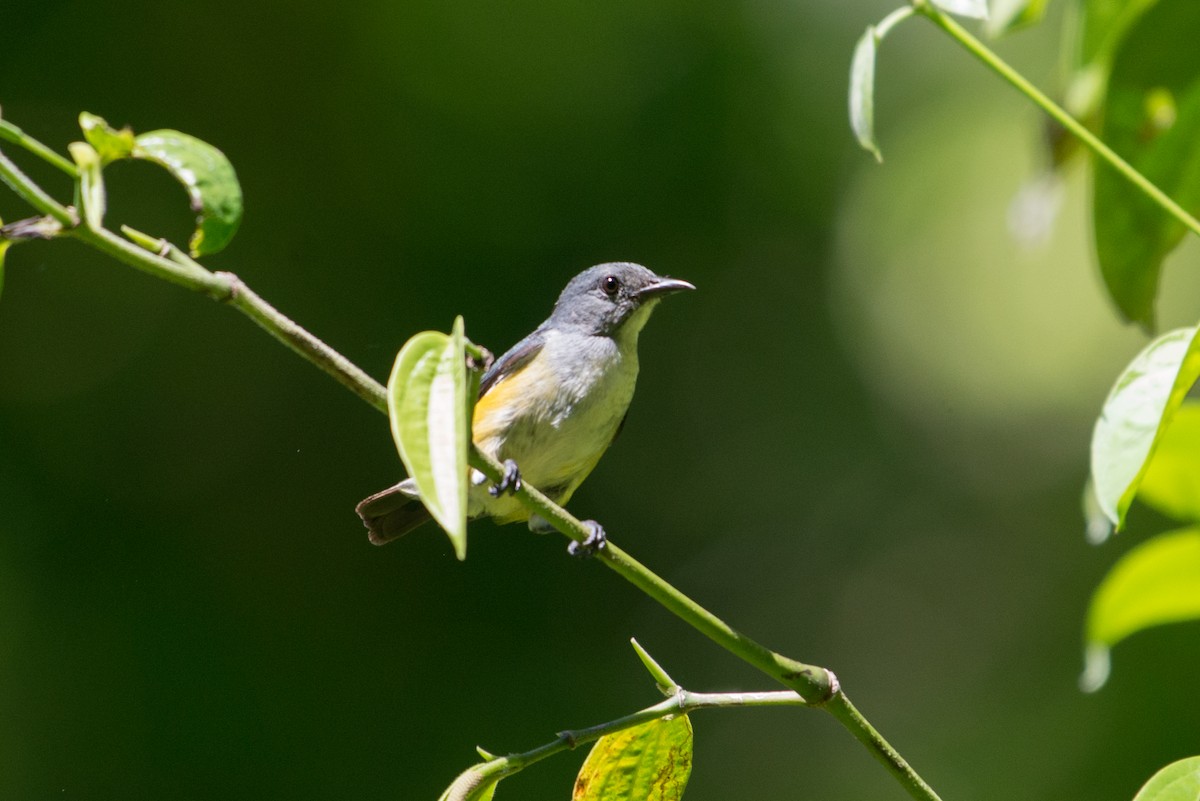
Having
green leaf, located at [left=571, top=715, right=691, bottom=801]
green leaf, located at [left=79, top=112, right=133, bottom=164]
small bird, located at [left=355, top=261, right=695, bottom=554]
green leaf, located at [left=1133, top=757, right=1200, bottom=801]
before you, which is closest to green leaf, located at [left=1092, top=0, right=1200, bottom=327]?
green leaf, located at [left=1133, top=757, right=1200, bottom=801]

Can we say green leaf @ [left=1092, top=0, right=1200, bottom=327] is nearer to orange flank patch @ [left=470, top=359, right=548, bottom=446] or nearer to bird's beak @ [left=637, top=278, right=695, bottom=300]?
orange flank patch @ [left=470, top=359, right=548, bottom=446]

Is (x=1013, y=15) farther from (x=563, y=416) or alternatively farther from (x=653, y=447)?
(x=653, y=447)

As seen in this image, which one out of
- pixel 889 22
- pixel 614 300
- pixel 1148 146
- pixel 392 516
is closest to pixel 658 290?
pixel 614 300

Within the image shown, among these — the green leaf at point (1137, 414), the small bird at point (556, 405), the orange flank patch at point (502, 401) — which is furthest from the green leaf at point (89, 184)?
the orange flank patch at point (502, 401)

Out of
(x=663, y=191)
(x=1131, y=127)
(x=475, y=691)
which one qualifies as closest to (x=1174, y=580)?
(x=1131, y=127)

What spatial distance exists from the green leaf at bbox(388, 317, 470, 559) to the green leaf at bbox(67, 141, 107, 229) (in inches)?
12.9

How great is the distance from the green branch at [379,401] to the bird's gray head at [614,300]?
2306mm

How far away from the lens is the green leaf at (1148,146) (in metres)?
2.02

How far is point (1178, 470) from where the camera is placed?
188 centimetres

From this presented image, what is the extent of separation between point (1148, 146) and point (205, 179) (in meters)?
1.56

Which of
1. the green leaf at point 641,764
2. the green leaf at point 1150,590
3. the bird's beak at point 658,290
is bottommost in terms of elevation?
the green leaf at point 1150,590

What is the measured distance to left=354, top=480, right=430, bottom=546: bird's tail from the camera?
3617mm

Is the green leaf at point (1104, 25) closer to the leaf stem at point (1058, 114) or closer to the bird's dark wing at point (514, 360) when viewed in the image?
the leaf stem at point (1058, 114)

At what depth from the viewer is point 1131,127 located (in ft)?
6.76
